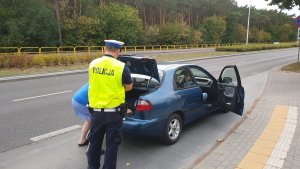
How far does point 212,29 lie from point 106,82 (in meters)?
74.2

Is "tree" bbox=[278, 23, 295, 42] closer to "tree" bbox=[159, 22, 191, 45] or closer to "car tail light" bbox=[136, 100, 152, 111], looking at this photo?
"tree" bbox=[159, 22, 191, 45]

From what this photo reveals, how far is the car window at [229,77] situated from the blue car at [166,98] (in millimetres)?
449

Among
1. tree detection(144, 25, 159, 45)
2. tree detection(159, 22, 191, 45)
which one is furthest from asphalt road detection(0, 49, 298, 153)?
tree detection(159, 22, 191, 45)

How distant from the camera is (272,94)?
1030 centimetres

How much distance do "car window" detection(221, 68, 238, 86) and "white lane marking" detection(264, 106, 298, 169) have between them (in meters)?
1.47

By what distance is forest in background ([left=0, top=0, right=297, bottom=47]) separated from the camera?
38.4 metres

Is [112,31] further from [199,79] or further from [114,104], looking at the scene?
[114,104]

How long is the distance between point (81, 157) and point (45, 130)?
5.19 ft

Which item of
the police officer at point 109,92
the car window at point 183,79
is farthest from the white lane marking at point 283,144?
the police officer at point 109,92

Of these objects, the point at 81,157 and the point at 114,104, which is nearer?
the point at 114,104

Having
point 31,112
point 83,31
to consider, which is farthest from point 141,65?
point 83,31

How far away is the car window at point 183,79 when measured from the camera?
557cm

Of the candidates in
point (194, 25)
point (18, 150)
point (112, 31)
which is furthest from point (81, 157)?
point (194, 25)

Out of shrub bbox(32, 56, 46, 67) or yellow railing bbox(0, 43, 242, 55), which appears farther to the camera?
yellow railing bbox(0, 43, 242, 55)
